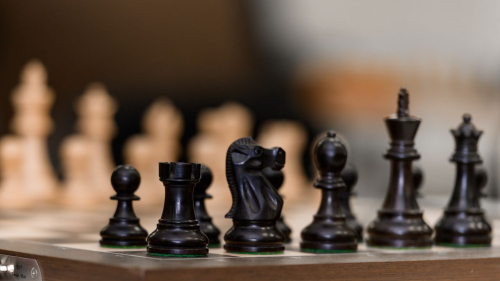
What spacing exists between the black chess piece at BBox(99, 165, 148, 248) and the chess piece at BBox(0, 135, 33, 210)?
3.72 feet

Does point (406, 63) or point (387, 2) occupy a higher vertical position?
point (387, 2)

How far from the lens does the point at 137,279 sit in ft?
3.24

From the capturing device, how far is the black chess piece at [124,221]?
4.56 ft

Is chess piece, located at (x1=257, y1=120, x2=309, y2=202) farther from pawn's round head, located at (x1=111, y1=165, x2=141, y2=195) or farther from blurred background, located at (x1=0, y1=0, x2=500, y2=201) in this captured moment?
pawn's round head, located at (x1=111, y1=165, x2=141, y2=195)

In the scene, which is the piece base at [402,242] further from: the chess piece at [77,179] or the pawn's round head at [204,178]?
the chess piece at [77,179]

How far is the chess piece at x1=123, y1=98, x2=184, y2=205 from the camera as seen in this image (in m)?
2.89

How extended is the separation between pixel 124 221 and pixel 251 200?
0.26 metres

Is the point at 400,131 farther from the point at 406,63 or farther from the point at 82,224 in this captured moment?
the point at 406,63

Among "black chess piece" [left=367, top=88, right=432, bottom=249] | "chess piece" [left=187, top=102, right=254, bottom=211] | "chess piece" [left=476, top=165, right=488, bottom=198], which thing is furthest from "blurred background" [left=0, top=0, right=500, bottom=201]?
"black chess piece" [left=367, top=88, right=432, bottom=249]

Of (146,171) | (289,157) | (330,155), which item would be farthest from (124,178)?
(289,157)

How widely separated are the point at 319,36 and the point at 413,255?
12.0 ft

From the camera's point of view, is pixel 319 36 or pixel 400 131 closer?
pixel 400 131

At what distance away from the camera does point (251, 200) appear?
132 centimetres

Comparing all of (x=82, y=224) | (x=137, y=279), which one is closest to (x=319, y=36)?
(x=82, y=224)
